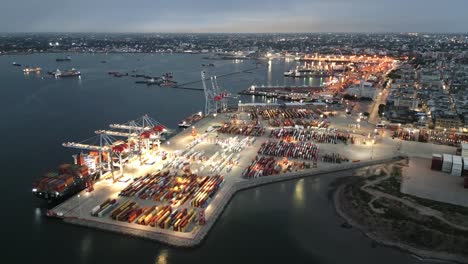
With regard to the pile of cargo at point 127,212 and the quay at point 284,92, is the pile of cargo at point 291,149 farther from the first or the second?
the quay at point 284,92

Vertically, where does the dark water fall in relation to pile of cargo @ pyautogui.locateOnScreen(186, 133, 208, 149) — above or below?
below

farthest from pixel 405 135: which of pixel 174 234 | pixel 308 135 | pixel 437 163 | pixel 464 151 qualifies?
pixel 174 234

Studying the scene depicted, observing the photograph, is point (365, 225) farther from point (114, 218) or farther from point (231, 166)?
point (114, 218)

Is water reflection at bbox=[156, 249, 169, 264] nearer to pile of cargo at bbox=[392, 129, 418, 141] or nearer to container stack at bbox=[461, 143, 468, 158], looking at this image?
container stack at bbox=[461, 143, 468, 158]

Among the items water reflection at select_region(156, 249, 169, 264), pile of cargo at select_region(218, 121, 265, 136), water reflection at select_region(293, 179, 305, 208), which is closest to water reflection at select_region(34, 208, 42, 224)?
water reflection at select_region(156, 249, 169, 264)

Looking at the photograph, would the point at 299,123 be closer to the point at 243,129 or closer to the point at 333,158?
the point at 243,129

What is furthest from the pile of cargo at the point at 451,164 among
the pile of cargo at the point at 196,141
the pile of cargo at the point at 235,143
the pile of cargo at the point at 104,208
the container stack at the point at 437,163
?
the pile of cargo at the point at 104,208


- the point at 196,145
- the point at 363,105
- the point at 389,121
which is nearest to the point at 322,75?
the point at 363,105
